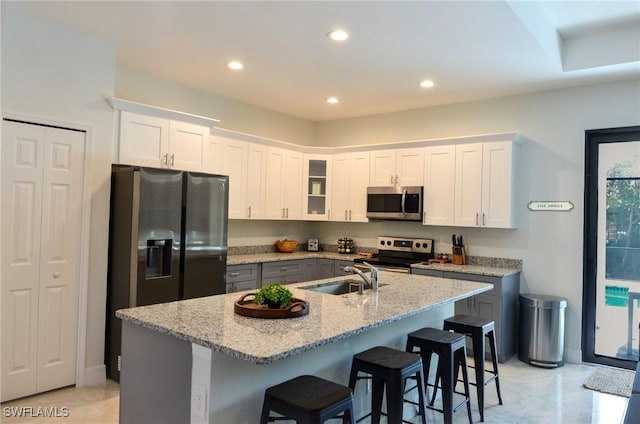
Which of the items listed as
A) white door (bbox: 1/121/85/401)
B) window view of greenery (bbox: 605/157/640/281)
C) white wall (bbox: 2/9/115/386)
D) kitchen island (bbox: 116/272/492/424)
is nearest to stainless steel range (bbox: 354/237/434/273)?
window view of greenery (bbox: 605/157/640/281)

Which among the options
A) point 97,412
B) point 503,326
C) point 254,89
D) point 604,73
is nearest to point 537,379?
point 503,326

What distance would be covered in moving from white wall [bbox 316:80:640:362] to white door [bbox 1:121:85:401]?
3966 mm

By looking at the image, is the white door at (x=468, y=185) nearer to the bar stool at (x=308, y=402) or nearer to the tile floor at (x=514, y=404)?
the tile floor at (x=514, y=404)

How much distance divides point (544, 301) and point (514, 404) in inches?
51.7

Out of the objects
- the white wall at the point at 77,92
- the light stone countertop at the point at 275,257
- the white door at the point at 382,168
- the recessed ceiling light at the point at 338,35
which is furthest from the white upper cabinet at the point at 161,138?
the white door at the point at 382,168

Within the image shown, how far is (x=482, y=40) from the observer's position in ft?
11.2

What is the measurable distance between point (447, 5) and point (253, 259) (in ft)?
10.6

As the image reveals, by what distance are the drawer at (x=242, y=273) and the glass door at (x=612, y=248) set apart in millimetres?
3430

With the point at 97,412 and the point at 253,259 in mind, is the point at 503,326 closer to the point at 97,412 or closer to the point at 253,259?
the point at 253,259

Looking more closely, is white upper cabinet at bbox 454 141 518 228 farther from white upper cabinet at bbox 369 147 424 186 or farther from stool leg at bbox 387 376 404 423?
stool leg at bbox 387 376 404 423

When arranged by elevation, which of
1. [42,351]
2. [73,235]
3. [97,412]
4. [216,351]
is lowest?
[97,412]

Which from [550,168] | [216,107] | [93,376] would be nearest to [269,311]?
[93,376]

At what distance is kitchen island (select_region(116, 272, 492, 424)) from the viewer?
187 centimetres

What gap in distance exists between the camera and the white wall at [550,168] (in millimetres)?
4422
